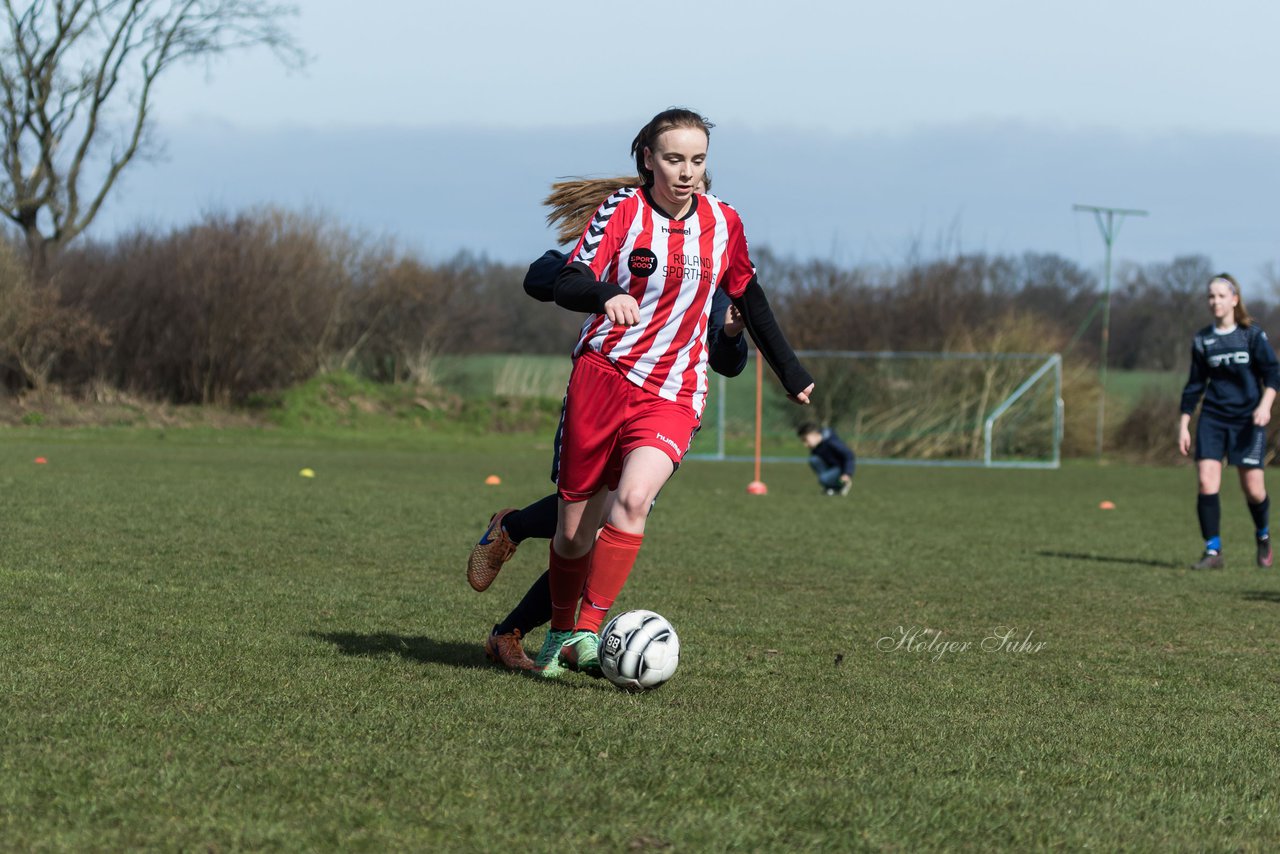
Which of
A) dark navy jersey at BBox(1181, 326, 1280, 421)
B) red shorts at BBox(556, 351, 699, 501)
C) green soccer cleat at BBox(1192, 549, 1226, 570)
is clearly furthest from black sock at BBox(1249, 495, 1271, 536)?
red shorts at BBox(556, 351, 699, 501)

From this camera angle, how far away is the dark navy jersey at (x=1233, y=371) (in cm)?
977

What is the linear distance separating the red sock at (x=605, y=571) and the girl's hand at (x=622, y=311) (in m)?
0.80

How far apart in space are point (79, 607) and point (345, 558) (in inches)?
104

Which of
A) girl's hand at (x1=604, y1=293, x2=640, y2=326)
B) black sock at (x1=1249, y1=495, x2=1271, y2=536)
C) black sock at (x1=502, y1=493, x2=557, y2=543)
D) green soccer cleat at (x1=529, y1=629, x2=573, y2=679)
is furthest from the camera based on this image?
black sock at (x1=1249, y1=495, x2=1271, y2=536)

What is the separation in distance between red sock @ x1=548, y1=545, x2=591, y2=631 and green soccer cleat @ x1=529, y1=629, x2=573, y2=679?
0.04 m

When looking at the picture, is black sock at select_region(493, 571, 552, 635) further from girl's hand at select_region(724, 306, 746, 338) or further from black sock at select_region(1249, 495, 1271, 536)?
black sock at select_region(1249, 495, 1271, 536)

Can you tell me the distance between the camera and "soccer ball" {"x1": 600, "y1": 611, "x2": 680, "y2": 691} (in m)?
4.65

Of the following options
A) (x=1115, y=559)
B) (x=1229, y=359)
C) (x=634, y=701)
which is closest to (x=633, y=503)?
(x=634, y=701)

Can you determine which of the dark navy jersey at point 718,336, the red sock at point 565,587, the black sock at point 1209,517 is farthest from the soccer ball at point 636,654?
the black sock at point 1209,517

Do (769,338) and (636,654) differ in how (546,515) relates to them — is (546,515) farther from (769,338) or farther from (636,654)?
(769,338)

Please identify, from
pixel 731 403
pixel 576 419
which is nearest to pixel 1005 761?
pixel 576 419

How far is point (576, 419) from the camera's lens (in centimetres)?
488

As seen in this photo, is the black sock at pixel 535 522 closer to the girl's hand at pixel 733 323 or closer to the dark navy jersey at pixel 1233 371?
the girl's hand at pixel 733 323

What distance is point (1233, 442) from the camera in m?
9.89
